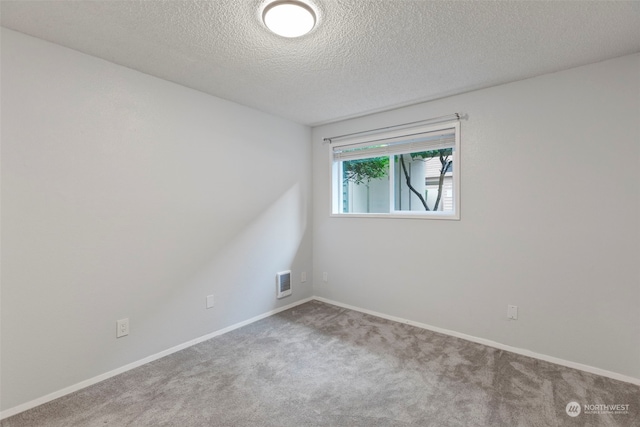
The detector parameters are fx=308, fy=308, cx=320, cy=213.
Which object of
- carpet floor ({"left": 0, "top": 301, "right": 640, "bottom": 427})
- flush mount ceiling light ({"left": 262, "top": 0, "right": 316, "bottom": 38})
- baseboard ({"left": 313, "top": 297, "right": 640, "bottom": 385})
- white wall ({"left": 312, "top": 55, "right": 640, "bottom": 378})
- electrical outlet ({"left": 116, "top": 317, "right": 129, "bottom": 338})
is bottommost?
carpet floor ({"left": 0, "top": 301, "right": 640, "bottom": 427})

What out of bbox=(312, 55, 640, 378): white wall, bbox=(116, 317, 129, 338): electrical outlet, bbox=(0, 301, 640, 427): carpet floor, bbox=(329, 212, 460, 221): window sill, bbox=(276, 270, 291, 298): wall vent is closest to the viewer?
bbox=(0, 301, 640, 427): carpet floor

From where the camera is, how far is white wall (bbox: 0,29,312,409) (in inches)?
73.8

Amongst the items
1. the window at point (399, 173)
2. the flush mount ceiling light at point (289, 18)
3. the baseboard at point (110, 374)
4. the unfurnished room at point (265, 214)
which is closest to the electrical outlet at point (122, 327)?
the unfurnished room at point (265, 214)

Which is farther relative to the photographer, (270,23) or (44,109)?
(44,109)

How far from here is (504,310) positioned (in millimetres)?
2650

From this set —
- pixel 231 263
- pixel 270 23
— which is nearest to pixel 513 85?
pixel 270 23

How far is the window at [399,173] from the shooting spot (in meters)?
3.02

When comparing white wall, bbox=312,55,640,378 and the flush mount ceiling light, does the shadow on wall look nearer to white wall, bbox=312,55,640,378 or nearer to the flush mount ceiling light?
white wall, bbox=312,55,640,378

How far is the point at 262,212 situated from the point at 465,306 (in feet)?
7.32

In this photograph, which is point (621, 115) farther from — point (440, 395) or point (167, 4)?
point (167, 4)

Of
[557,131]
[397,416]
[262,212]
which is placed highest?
[557,131]

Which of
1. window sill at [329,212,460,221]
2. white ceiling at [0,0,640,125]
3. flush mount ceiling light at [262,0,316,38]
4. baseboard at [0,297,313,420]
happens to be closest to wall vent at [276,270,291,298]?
baseboard at [0,297,313,420]

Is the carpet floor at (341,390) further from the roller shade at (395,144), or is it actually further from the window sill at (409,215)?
the roller shade at (395,144)

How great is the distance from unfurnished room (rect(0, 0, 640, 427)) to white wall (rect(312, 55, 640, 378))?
0.05 feet
